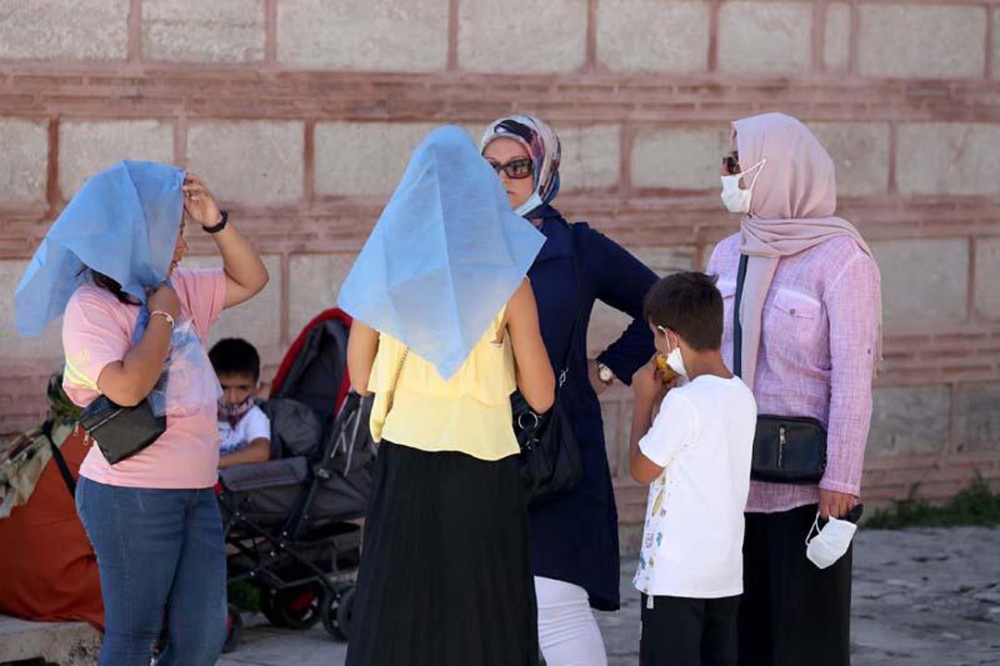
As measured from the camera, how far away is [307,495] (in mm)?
7137

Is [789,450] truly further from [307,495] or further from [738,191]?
[307,495]

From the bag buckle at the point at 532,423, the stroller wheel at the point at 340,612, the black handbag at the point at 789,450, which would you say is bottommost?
the stroller wheel at the point at 340,612

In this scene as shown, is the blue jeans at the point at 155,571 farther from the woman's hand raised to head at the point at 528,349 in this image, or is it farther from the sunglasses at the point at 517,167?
the sunglasses at the point at 517,167

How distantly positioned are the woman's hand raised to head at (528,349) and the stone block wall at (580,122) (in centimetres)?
325

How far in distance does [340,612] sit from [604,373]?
1.85m

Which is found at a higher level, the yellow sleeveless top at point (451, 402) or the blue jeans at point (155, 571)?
the yellow sleeveless top at point (451, 402)

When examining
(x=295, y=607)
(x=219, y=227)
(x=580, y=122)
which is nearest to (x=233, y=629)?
(x=295, y=607)

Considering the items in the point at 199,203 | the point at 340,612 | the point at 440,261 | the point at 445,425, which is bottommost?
the point at 340,612

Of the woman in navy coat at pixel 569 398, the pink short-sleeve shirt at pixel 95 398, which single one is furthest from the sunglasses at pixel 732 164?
the pink short-sleeve shirt at pixel 95 398

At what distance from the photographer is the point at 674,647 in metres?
5.29

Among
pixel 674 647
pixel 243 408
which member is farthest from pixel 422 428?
pixel 243 408

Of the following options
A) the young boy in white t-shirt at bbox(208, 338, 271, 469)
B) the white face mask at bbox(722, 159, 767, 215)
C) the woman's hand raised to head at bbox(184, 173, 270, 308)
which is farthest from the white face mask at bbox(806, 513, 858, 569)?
the young boy in white t-shirt at bbox(208, 338, 271, 469)

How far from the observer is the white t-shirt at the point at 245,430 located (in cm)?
722

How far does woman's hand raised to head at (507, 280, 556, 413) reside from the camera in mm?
4934
